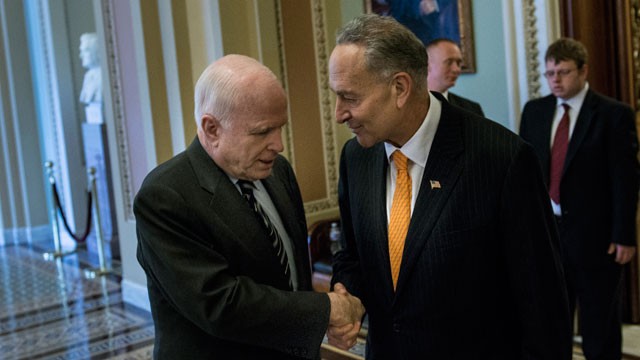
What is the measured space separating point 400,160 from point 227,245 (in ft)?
Result: 1.86

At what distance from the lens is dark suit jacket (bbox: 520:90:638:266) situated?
4391mm

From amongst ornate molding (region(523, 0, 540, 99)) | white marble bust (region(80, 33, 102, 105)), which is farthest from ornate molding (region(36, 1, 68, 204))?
ornate molding (region(523, 0, 540, 99))

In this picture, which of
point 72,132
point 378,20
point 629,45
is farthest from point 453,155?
point 72,132

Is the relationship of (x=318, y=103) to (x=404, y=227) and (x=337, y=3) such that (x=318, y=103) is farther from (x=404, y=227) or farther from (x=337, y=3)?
(x=404, y=227)

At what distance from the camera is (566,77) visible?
4.58 metres

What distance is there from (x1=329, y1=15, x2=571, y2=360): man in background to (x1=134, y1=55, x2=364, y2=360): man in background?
8.5 inches

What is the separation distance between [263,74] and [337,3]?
4.69m

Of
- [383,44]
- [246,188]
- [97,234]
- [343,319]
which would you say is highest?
[383,44]

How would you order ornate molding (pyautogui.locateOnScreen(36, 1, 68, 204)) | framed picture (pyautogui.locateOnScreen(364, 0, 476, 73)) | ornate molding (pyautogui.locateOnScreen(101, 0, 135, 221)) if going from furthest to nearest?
1. ornate molding (pyautogui.locateOnScreen(36, 1, 68, 204))
2. ornate molding (pyautogui.locateOnScreen(101, 0, 135, 221))
3. framed picture (pyautogui.locateOnScreen(364, 0, 476, 73))

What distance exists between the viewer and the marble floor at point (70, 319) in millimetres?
5910

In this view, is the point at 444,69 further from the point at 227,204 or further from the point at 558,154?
the point at 227,204

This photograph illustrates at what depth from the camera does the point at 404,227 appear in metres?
2.30

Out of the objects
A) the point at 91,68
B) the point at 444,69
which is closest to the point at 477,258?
the point at 444,69

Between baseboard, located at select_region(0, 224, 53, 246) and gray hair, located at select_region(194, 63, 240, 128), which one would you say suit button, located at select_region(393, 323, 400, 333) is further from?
baseboard, located at select_region(0, 224, 53, 246)
